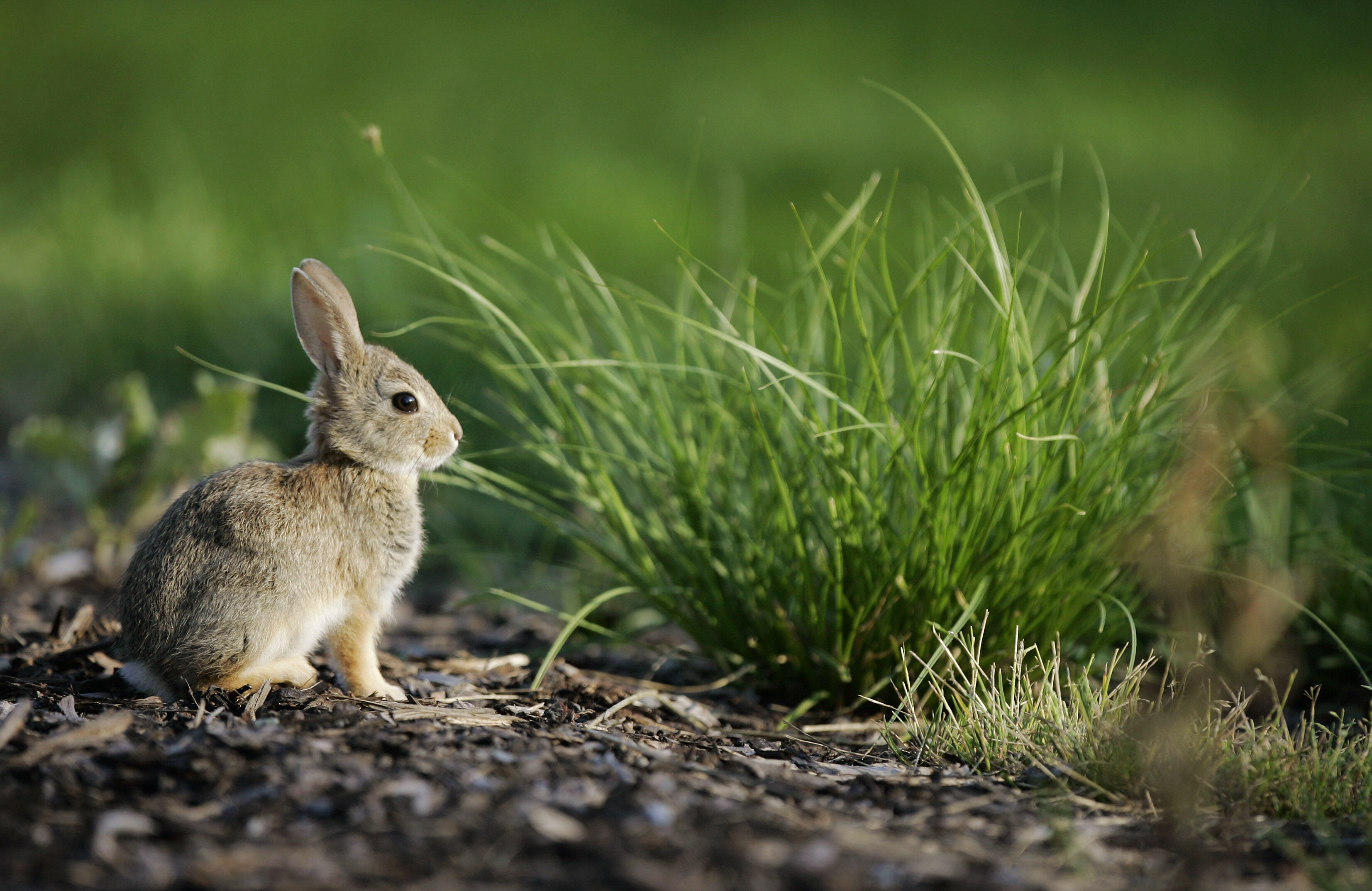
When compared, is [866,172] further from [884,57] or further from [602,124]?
[884,57]

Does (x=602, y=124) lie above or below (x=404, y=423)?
above

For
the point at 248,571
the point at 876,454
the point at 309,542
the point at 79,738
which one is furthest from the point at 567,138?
the point at 79,738

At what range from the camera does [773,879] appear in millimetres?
1540

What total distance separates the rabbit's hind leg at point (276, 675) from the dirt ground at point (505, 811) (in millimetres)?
43

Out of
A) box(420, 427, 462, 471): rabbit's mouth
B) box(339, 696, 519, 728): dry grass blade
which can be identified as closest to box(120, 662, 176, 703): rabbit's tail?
box(339, 696, 519, 728): dry grass blade

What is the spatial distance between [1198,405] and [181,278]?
4.71 metres

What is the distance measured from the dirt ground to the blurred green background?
8.03 ft

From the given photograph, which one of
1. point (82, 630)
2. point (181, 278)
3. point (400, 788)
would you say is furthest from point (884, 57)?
point (400, 788)

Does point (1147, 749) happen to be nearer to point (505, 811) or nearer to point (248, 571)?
point (505, 811)

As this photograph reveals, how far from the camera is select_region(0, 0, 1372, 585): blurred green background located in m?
5.39

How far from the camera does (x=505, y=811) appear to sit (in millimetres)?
1714

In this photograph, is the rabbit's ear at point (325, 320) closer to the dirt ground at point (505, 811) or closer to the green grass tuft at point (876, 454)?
the green grass tuft at point (876, 454)

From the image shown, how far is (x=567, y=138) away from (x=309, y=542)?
7269 millimetres

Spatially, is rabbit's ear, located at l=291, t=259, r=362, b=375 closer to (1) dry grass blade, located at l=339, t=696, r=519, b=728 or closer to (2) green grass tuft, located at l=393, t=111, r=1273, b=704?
(2) green grass tuft, located at l=393, t=111, r=1273, b=704
